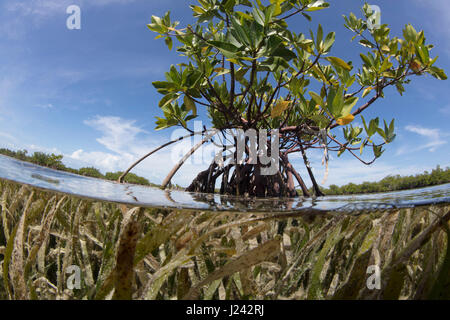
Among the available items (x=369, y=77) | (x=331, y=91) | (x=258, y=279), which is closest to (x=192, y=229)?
(x=258, y=279)

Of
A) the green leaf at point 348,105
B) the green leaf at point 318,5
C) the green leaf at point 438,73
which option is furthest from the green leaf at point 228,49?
the green leaf at point 438,73

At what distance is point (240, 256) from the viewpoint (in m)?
0.38

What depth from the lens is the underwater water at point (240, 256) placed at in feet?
1.32

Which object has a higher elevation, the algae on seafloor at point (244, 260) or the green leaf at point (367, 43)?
the green leaf at point (367, 43)

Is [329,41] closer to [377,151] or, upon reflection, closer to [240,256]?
[377,151]

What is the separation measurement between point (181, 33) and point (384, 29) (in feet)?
3.46

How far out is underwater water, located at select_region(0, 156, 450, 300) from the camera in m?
0.40

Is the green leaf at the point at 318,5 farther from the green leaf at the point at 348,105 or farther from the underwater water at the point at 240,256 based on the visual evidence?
the underwater water at the point at 240,256

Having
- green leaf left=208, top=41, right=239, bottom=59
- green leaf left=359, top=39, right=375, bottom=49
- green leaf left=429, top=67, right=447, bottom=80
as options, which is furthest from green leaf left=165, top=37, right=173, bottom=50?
green leaf left=429, top=67, right=447, bottom=80

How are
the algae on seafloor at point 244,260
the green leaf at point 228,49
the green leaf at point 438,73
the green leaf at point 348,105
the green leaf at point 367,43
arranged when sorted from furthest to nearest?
the green leaf at point 367,43 → the green leaf at point 438,73 → the green leaf at point 348,105 → the green leaf at point 228,49 → the algae on seafloor at point 244,260

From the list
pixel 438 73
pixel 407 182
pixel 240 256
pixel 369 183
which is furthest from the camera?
pixel 369 183

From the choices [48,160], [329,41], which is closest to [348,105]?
[329,41]

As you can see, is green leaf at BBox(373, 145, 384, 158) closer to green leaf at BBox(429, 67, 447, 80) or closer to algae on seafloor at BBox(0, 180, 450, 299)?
green leaf at BBox(429, 67, 447, 80)

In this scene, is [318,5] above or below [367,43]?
below
